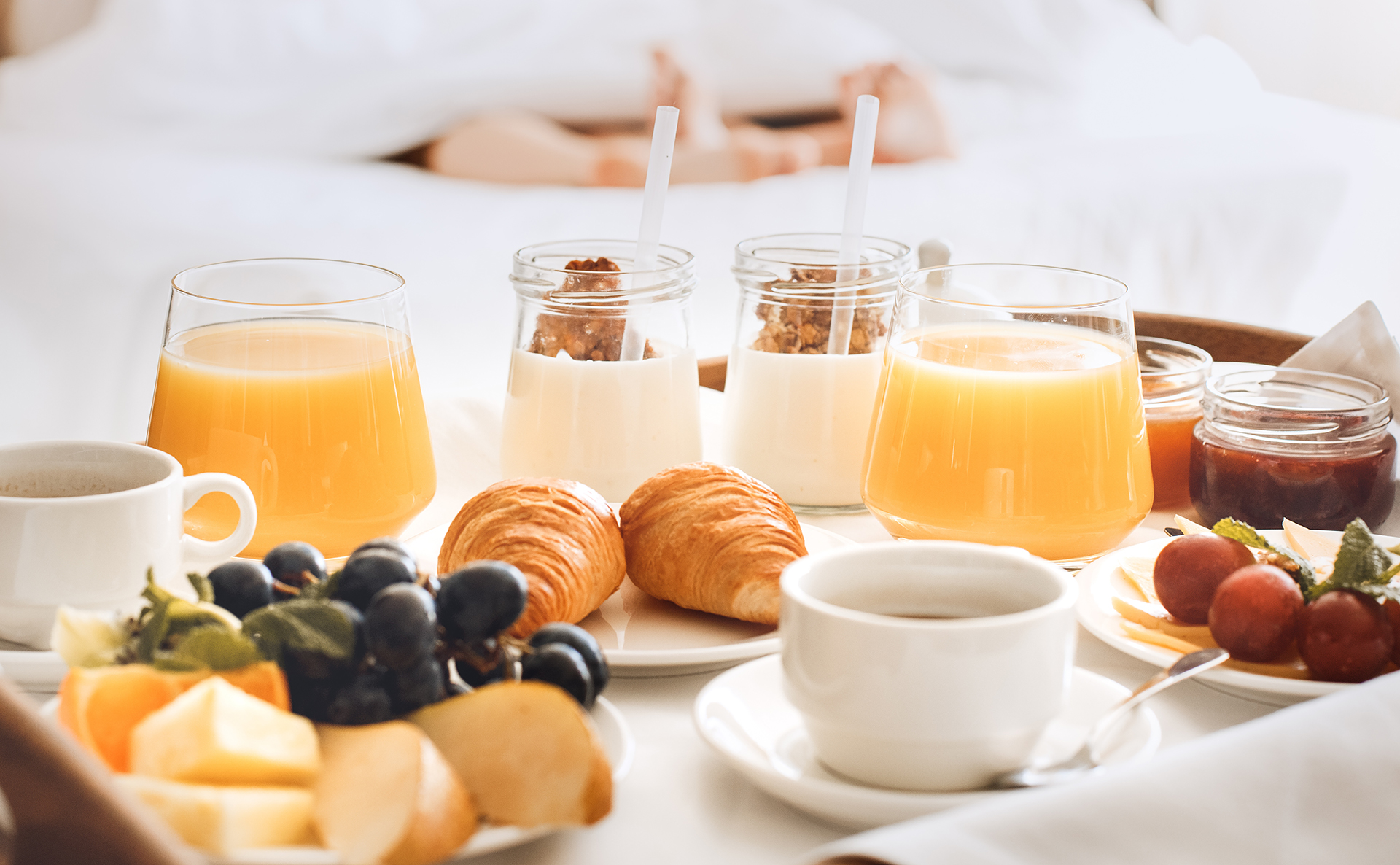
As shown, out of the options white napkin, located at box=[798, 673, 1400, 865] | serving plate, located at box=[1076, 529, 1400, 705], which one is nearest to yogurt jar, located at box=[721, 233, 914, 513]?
serving plate, located at box=[1076, 529, 1400, 705]

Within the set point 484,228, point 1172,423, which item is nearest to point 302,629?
point 1172,423

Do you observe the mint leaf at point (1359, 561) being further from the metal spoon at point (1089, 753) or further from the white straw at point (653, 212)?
the white straw at point (653, 212)

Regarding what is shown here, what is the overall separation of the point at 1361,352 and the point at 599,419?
1.69ft

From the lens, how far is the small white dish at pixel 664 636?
559 millimetres

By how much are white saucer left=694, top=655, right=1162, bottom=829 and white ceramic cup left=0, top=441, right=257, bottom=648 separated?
254mm

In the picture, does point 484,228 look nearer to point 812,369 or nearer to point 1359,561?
point 812,369

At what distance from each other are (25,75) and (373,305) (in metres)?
1.38

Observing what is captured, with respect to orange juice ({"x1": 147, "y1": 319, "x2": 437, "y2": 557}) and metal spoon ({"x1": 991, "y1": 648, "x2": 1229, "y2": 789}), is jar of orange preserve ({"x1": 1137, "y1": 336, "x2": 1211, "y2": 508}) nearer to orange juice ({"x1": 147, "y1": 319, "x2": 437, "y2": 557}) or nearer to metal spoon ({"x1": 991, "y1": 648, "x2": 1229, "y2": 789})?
metal spoon ({"x1": 991, "y1": 648, "x2": 1229, "y2": 789})

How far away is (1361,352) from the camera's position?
2.81 ft

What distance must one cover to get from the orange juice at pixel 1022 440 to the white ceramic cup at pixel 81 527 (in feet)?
1.23

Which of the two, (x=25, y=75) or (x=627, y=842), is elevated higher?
(x=25, y=75)

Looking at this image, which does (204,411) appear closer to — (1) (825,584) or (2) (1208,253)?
(1) (825,584)

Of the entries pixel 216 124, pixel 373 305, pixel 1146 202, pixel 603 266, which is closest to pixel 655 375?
pixel 603 266

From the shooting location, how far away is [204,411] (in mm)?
694
